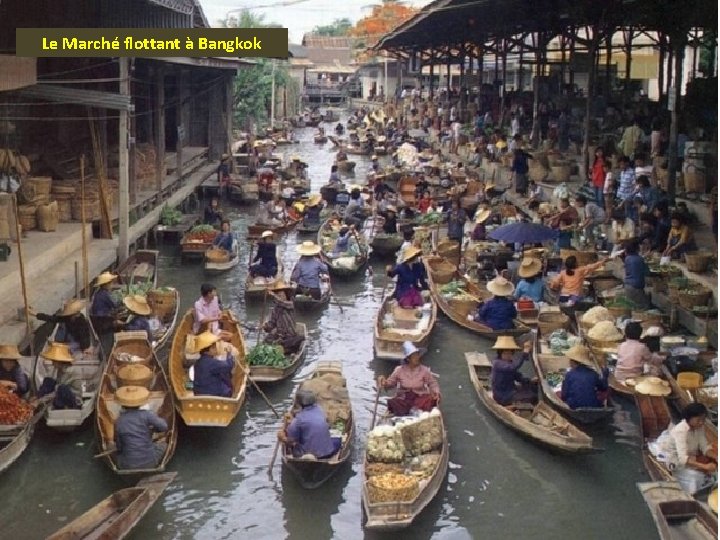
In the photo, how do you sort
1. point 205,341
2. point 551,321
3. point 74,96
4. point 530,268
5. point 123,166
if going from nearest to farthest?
point 205,341 → point 551,321 → point 530,268 → point 74,96 → point 123,166

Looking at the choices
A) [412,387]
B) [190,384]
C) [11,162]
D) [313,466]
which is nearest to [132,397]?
[313,466]

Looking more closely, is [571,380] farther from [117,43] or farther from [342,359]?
[117,43]

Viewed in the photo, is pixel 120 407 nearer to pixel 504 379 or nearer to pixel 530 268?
pixel 504 379

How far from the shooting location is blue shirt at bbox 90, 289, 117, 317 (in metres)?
14.5

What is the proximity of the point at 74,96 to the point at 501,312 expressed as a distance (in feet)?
25.2

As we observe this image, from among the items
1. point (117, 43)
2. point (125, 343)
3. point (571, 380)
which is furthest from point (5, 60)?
point (571, 380)

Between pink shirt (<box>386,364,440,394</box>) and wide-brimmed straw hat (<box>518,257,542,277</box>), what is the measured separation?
4947 mm

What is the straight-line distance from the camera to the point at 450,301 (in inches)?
628

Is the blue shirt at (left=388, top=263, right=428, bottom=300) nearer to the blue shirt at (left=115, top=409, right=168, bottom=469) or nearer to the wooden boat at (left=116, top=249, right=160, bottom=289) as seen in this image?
the wooden boat at (left=116, top=249, right=160, bottom=289)

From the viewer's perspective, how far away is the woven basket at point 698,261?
14891 millimetres

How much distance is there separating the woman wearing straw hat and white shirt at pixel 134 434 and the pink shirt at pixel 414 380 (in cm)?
257

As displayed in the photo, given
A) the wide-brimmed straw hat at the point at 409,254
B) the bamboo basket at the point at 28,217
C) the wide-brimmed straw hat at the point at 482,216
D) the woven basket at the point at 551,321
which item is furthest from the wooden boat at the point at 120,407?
the wide-brimmed straw hat at the point at 482,216

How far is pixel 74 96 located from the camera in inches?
662

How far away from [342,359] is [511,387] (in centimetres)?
391
